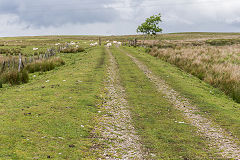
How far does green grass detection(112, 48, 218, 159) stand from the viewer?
6609mm

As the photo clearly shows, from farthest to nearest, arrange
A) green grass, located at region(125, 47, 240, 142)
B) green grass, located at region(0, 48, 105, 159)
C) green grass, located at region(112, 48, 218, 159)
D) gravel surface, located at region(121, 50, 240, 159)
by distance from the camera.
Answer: green grass, located at region(125, 47, 240, 142)
gravel surface, located at region(121, 50, 240, 159)
green grass, located at region(112, 48, 218, 159)
green grass, located at region(0, 48, 105, 159)

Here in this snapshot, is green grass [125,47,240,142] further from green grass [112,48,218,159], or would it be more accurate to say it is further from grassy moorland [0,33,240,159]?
green grass [112,48,218,159]

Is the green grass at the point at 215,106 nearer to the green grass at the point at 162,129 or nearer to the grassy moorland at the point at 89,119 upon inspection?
the grassy moorland at the point at 89,119

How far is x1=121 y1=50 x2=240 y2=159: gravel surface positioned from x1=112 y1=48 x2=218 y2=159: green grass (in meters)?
0.32

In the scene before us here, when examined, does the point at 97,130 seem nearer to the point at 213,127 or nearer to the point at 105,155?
the point at 105,155

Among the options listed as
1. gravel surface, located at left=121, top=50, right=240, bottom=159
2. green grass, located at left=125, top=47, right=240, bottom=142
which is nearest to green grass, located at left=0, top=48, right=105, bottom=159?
gravel surface, located at left=121, top=50, right=240, bottom=159

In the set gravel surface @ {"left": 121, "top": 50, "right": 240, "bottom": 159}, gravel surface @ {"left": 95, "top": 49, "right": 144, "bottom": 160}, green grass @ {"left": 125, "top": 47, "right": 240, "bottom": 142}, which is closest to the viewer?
gravel surface @ {"left": 95, "top": 49, "right": 144, "bottom": 160}

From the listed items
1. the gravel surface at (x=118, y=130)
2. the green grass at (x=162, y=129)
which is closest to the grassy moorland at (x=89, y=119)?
the green grass at (x=162, y=129)

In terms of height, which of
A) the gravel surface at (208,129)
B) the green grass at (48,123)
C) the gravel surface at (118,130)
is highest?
the green grass at (48,123)

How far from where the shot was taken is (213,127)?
28.7 ft

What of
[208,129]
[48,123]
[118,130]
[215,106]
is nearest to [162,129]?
[118,130]

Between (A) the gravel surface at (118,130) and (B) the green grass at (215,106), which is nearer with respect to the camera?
(A) the gravel surface at (118,130)

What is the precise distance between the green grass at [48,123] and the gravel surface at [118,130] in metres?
0.46

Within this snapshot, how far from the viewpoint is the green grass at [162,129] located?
6609mm
